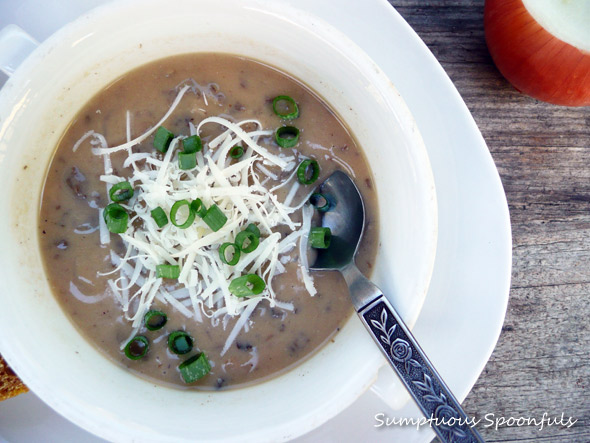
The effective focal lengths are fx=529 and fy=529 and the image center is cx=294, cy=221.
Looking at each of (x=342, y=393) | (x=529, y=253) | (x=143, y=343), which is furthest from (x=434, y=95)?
(x=143, y=343)

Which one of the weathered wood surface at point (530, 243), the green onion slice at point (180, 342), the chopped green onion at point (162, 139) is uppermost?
the chopped green onion at point (162, 139)

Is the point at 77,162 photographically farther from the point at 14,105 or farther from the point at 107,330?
the point at 107,330

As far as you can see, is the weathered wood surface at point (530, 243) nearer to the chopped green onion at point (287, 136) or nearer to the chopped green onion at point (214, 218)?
the chopped green onion at point (287, 136)

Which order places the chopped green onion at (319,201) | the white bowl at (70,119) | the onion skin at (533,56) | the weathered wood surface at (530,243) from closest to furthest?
the white bowl at (70,119) < the chopped green onion at (319,201) < the onion skin at (533,56) < the weathered wood surface at (530,243)

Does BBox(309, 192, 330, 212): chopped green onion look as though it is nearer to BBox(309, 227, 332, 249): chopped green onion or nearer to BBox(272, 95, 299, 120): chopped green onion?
BBox(309, 227, 332, 249): chopped green onion

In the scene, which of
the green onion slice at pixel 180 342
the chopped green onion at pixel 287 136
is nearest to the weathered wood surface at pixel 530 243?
the chopped green onion at pixel 287 136

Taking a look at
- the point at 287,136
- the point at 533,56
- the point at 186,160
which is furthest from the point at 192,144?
the point at 533,56

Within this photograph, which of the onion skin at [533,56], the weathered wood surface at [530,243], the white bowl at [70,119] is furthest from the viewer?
the weathered wood surface at [530,243]
